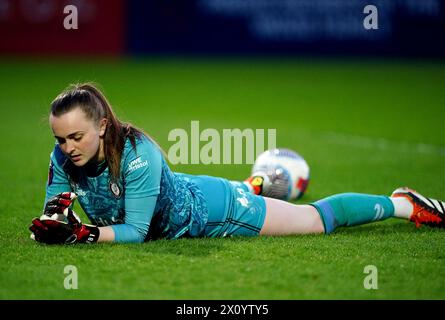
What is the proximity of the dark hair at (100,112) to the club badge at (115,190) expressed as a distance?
38mm

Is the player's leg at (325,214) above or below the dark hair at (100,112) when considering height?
below

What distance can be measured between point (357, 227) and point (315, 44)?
13826mm

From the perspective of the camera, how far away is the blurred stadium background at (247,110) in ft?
13.3

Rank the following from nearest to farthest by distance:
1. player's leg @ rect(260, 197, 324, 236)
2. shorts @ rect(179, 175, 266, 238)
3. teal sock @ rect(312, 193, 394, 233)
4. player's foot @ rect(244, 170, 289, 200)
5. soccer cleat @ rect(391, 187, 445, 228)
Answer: shorts @ rect(179, 175, 266, 238) < player's leg @ rect(260, 197, 324, 236) < teal sock @ rect(312, 193, 394, 233) < soccer cleat @ rect(391, 187, 445, 228) < player's foot @ rect(244, 170, 289, 200)

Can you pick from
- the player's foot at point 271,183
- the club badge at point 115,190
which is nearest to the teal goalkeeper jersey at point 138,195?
the club badge at point 115,190

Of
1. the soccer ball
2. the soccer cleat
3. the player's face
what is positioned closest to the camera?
the player's face

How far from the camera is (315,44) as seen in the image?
738 inches

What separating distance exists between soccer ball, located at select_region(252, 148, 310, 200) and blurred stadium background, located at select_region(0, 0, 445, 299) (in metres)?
0.14

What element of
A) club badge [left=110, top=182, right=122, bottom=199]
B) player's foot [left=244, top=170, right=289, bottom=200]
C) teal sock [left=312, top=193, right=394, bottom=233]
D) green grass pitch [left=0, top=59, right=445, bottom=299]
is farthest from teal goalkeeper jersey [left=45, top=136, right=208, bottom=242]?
player's foot [left=244, top=170, right=289, bottom=200]

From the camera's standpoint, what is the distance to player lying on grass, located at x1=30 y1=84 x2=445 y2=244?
172 inches

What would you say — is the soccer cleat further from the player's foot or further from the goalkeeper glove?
the goalkeeper glove

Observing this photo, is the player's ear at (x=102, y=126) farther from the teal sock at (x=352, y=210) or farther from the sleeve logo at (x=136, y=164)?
the teal sock at (x=352, y=210)

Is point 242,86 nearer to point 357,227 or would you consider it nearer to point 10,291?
point 357,227

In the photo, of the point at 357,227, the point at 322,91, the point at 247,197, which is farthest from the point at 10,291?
the point at 322,91
